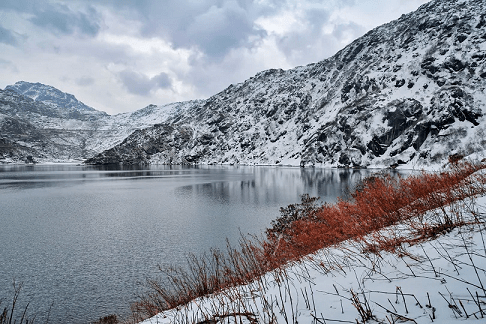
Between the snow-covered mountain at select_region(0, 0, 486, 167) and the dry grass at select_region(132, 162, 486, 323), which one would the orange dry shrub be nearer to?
the dry grass at select_region(132, 162, 486, 323)

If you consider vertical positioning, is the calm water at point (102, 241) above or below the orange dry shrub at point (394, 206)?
below

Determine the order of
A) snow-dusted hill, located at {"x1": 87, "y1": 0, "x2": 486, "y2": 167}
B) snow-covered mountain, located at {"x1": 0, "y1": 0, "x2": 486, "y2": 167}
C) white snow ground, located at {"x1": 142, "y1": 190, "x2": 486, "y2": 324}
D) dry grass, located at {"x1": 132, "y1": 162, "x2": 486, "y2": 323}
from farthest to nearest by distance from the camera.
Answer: snow-dusted hill, located at {"x1": 87, "y1": 0, "x2": 486, "y2": 167} < snow-covered mountain, located at {"x1": 0, "y1": 0, "x2": 486, "y2": 167} < dry grass, located at {"x1": 132, "y1": 162, "x2": 486, "y2": 323} < white snow ground, located at {"x1": 142, "y1": 190, "x2": 486, "y2": 324}

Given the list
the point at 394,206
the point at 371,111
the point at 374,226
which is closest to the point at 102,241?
the point at 374,226

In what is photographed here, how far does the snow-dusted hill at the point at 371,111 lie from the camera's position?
8106 centimetres

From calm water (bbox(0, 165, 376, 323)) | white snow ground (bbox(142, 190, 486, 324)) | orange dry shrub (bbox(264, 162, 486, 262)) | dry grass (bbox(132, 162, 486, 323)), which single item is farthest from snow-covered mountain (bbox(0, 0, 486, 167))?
white snow ground (bbox(142, 190, 486, 324))

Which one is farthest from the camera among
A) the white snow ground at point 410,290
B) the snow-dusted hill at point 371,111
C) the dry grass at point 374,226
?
the snow-dusted hill at point 371,111

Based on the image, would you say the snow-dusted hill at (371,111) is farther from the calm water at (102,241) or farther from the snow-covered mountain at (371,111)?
the calm water at (102,241)

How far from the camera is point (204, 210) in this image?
29219 mm

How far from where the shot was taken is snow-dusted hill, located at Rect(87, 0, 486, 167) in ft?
266

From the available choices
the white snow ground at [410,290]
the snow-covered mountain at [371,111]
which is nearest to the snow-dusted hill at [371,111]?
the snow-covered mountain at [371,111]

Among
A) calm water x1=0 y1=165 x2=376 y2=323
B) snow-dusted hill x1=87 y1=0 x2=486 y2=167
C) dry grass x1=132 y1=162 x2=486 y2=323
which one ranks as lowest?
calm water x1=0 y1=165 x2=376 y2=323

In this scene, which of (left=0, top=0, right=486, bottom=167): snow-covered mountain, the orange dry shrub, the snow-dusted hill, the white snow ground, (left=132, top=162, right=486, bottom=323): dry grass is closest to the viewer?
the white snow ground

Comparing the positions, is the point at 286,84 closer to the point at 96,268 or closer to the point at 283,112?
the point at 283,112

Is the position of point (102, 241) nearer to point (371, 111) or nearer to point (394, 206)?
point (394, 206)
